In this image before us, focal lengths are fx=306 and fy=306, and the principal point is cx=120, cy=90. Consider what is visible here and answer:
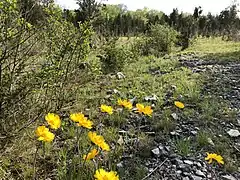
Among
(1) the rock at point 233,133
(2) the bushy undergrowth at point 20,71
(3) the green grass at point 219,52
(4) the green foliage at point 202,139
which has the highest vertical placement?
(2) the bushy undergrowth at point 20,71

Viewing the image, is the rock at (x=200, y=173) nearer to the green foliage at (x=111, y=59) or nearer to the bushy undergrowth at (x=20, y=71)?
the bushy undergrowth at (x=20, y=71)

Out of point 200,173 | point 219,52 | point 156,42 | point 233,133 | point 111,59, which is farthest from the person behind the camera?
point 156,42

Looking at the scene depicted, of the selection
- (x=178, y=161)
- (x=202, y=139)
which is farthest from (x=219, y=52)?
(x=178, y=161)

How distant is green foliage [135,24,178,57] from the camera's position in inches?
381

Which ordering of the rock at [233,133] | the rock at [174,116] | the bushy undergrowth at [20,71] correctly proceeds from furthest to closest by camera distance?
the rock at [174,116] → the rock at [233,133] → the bushy undergrowth at [20,71]

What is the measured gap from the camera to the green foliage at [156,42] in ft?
31.7

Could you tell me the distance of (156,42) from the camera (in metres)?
10.4

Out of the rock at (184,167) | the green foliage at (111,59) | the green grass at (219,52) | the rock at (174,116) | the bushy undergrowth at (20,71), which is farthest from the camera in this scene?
the green grass at (219,52)

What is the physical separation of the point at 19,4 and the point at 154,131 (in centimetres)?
174

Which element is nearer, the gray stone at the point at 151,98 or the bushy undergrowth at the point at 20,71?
the bushy undergrowth at the point at 20,71

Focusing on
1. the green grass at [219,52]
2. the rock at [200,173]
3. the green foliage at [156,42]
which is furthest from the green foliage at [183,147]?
the green foliage at [156,42]

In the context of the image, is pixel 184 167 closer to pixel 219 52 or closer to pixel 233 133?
pixel 233 133

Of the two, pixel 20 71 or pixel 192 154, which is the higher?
pixel 20 71

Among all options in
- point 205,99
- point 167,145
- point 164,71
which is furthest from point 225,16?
point 167,145
